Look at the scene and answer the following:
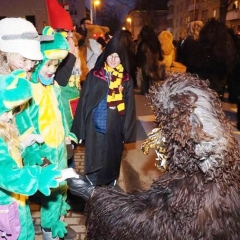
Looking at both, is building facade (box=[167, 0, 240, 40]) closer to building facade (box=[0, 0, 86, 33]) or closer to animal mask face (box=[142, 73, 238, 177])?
building facade (box=[0, 0, 86, 33])

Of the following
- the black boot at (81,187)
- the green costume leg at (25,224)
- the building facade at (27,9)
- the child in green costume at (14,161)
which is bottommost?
the green costume leg at (25,224)

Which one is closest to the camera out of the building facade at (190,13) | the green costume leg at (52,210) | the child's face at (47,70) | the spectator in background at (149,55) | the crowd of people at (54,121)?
the crowd of people at (54,121)

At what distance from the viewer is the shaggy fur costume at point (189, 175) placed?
146 cm

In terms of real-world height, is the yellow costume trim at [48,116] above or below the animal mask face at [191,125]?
below

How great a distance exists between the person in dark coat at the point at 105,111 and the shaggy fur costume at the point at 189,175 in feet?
7.23

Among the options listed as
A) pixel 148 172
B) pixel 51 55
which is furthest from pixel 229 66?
pixel 51 55

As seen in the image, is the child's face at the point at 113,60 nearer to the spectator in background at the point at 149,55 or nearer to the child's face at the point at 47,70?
the child's face at the point at 47,70

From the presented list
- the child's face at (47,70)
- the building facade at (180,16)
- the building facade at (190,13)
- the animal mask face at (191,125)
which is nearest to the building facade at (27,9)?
the child's face at (47,70)

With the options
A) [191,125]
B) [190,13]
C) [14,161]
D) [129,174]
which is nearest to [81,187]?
[14,161]

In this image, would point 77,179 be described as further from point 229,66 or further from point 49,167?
point 229,66

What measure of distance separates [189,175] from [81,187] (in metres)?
0.70

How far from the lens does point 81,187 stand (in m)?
1.99

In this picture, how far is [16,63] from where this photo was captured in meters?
2.66

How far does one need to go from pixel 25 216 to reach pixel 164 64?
8.99 m
